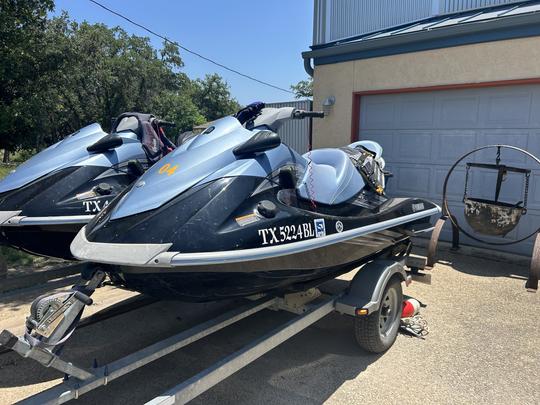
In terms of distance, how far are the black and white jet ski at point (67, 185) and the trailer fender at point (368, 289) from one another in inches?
92.3

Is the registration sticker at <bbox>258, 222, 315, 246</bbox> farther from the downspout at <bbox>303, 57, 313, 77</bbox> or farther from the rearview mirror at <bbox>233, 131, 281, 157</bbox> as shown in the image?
the downspout at <bbox>303, 57, 313, 77</bbox>

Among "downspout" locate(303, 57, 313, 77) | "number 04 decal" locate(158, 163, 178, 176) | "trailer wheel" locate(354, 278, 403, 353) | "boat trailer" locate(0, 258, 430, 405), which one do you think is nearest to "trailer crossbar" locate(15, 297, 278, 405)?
"boat trailer" locate(0, 258, 430, 405)

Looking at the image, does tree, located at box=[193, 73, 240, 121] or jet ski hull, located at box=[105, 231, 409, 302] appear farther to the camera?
tree, located at box=[193, 73, 240, 121]

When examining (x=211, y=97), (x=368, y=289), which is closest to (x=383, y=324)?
(x=368, y=289)

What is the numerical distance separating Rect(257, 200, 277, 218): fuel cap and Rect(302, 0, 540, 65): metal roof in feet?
18.1

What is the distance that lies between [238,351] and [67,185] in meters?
2.30

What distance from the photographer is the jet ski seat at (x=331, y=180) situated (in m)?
3.28

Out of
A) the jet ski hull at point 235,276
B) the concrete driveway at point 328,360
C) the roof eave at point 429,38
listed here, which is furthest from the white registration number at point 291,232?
the roof eave at point 429,38

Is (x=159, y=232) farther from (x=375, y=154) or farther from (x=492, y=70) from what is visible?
(x=492, y=70)

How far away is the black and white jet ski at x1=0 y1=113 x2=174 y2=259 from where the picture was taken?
3838mm

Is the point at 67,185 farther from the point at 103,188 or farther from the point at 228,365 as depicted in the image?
the point at 228,365

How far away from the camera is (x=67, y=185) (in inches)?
159

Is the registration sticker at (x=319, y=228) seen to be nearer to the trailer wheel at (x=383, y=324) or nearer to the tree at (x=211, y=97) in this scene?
the trailer wheel at (x=383, y=324)

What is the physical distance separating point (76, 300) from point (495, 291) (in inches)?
195
